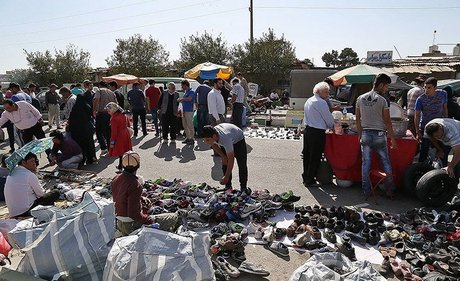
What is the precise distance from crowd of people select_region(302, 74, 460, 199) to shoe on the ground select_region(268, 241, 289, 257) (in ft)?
7.87

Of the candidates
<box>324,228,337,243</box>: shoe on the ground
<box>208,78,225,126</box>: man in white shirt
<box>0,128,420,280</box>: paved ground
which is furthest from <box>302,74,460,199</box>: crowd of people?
<box>208,78,225,126</box>: man in white shirt

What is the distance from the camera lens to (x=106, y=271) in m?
2.69

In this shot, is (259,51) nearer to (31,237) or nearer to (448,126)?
(448,126)

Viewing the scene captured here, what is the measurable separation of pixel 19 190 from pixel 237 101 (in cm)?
719

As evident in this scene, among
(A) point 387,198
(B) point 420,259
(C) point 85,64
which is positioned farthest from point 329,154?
(C) point 85,64

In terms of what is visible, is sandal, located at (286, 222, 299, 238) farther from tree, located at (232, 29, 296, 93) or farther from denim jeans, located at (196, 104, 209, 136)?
tree, located at (232, 29, 296, 93)

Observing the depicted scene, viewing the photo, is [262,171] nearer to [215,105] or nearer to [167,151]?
[215,105]

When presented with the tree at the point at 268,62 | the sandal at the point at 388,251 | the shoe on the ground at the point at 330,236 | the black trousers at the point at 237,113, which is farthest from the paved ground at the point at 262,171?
the tree at the point at 268,62

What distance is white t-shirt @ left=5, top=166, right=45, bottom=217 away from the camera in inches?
187

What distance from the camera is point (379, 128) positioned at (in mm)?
5637

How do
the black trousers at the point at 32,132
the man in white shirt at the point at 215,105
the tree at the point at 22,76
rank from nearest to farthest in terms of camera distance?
the black trousers at the point at 32,132 < the man in white shirt at the point at 215,105 < the tree at the point at 22,76

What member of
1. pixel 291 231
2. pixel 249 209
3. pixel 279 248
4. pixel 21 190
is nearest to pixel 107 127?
pixel 21 190

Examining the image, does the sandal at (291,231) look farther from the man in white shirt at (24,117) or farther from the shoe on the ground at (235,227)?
the man in white shirt at (24,117)

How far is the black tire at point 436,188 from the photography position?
5.24 m
